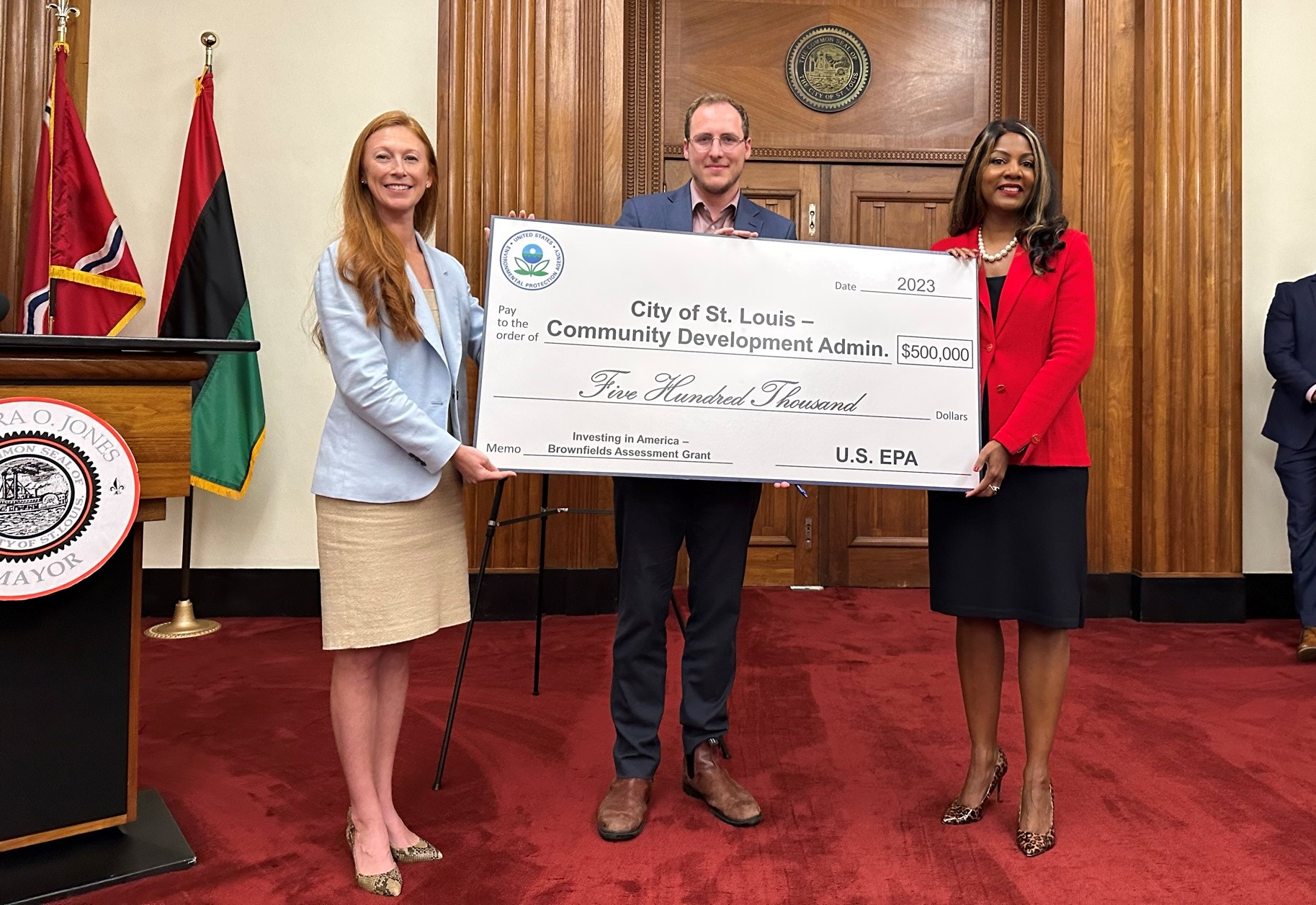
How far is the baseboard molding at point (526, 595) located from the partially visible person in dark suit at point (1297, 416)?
0.39 m

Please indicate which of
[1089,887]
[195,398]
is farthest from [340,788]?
[195,398]

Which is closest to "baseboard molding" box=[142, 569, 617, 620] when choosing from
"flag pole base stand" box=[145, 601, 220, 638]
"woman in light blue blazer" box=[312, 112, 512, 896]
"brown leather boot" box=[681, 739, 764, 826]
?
"flag pole base stand" box=[145, 601, 220, 638]

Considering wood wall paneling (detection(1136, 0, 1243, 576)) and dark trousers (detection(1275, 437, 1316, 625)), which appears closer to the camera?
dark trousers (detection(1275, 437, 1316, 625))

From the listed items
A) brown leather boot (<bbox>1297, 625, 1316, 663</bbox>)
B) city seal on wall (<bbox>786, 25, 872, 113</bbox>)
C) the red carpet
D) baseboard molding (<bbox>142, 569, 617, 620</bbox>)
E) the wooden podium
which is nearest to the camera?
the wooden podium

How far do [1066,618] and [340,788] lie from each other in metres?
1.63

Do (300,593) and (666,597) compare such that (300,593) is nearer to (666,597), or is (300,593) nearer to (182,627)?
(182,627)

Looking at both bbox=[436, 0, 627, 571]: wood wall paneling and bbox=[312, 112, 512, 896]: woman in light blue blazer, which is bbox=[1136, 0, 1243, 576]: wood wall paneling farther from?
bbox=[312, 112, 512, 896]: woman in light blue blazer

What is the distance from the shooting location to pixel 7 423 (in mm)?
1379

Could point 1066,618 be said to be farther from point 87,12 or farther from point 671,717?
point 87,12

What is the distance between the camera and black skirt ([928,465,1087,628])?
174cm

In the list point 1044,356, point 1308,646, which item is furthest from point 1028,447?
point 1308,646

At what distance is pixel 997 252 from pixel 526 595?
2547 mm

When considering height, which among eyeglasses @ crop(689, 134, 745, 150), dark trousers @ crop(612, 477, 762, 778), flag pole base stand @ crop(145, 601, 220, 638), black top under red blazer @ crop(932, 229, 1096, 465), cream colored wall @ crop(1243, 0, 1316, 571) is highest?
cream colored wall @ crop(1243, 0, 1316, 571)

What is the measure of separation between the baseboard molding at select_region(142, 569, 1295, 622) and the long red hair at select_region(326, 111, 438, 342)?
2326 millimetres
